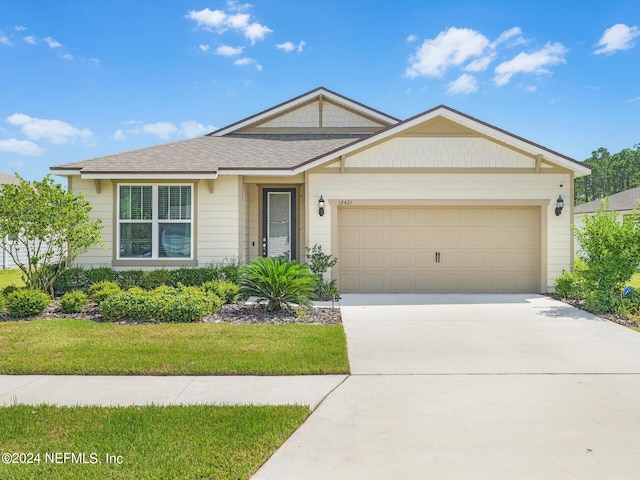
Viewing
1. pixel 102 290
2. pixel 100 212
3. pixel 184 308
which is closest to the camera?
pixel 184 308

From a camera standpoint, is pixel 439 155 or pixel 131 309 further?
pixel 439 155

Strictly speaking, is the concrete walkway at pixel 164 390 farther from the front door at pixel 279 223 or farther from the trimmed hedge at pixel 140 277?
the front door at pixel 279 223

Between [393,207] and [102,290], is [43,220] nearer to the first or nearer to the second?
[102,290]

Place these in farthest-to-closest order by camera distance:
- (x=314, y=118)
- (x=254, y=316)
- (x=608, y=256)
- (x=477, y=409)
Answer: (x=314, y=118) < (x=608, y=256) < (x=254, y=316) < (x=477, y=409)

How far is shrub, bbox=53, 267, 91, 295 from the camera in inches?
387

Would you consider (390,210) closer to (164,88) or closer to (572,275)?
(572,275)

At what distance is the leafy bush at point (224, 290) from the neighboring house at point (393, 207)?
5.34 feet

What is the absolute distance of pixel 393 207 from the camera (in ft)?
35.6

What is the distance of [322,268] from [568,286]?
600 cm

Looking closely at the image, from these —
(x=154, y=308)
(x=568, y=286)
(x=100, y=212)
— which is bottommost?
(x=154, y=308)

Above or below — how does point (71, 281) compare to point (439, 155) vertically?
below

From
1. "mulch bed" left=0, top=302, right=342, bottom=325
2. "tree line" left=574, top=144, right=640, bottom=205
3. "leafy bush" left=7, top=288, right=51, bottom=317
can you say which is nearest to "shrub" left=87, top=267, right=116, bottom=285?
"mulch bed" left=0, top=302, right=342, bottom=325

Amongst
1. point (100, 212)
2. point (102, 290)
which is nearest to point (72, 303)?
point (102, 290)

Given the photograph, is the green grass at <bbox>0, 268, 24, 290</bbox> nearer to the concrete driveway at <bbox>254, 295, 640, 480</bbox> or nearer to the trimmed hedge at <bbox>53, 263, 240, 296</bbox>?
the trimmed hedge at <bbox>53, 263, 240, 296</bbox>
